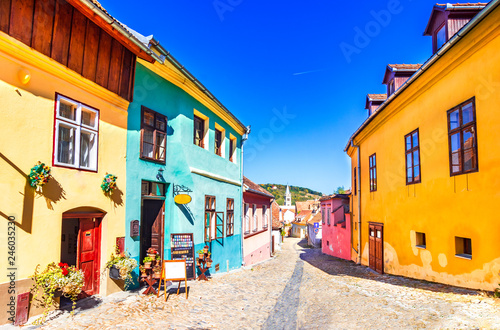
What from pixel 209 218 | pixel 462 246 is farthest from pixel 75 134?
pixel 462 246

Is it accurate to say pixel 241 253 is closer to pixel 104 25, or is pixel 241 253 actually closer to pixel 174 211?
pixel 174 211

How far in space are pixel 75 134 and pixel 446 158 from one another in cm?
883

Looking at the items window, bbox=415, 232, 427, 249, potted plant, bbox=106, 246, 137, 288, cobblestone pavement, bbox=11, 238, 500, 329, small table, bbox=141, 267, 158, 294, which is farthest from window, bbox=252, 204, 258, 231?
potted plant, bbox=106, 246, 137, 288

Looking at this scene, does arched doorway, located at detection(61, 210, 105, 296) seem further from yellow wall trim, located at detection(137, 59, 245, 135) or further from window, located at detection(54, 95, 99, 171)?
yellow wall trim, located at detection(137, 59, 245, 135)

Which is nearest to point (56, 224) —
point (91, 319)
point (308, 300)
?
point (91, 319)

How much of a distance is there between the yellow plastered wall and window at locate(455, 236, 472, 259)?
8321mm

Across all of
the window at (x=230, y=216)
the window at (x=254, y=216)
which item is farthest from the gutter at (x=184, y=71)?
the window at (x=254, y=216)

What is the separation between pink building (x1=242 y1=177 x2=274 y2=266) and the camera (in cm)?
1838

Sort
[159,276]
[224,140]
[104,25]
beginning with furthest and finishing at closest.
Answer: [224,140]
[159,276]
[104,25]

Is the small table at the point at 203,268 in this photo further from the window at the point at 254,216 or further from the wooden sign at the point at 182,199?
the window at the point at 254,216

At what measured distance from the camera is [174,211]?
33.4ft

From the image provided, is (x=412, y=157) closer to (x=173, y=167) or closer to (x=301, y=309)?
(x=301, y=309)

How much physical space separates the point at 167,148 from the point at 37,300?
520cm

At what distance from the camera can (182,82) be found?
10.5 m
